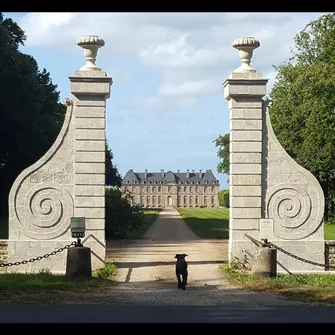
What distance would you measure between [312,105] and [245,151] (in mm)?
22657

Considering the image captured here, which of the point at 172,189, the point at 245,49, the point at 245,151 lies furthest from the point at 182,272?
the point at 172,189

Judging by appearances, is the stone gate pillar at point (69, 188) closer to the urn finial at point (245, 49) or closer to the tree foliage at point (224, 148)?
the urn finial at point (245, 49)

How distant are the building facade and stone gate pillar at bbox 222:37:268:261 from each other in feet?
378

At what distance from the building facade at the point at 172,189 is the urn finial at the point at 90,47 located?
377ft

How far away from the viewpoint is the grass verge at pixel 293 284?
11.9m

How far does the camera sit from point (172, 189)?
137 meters

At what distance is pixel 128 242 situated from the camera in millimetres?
25234

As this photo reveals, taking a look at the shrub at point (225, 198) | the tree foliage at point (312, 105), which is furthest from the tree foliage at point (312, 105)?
the shrub at point (225, 198)

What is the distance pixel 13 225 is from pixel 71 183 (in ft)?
5.33

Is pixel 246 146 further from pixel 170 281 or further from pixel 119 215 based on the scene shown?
pixel 119 215
